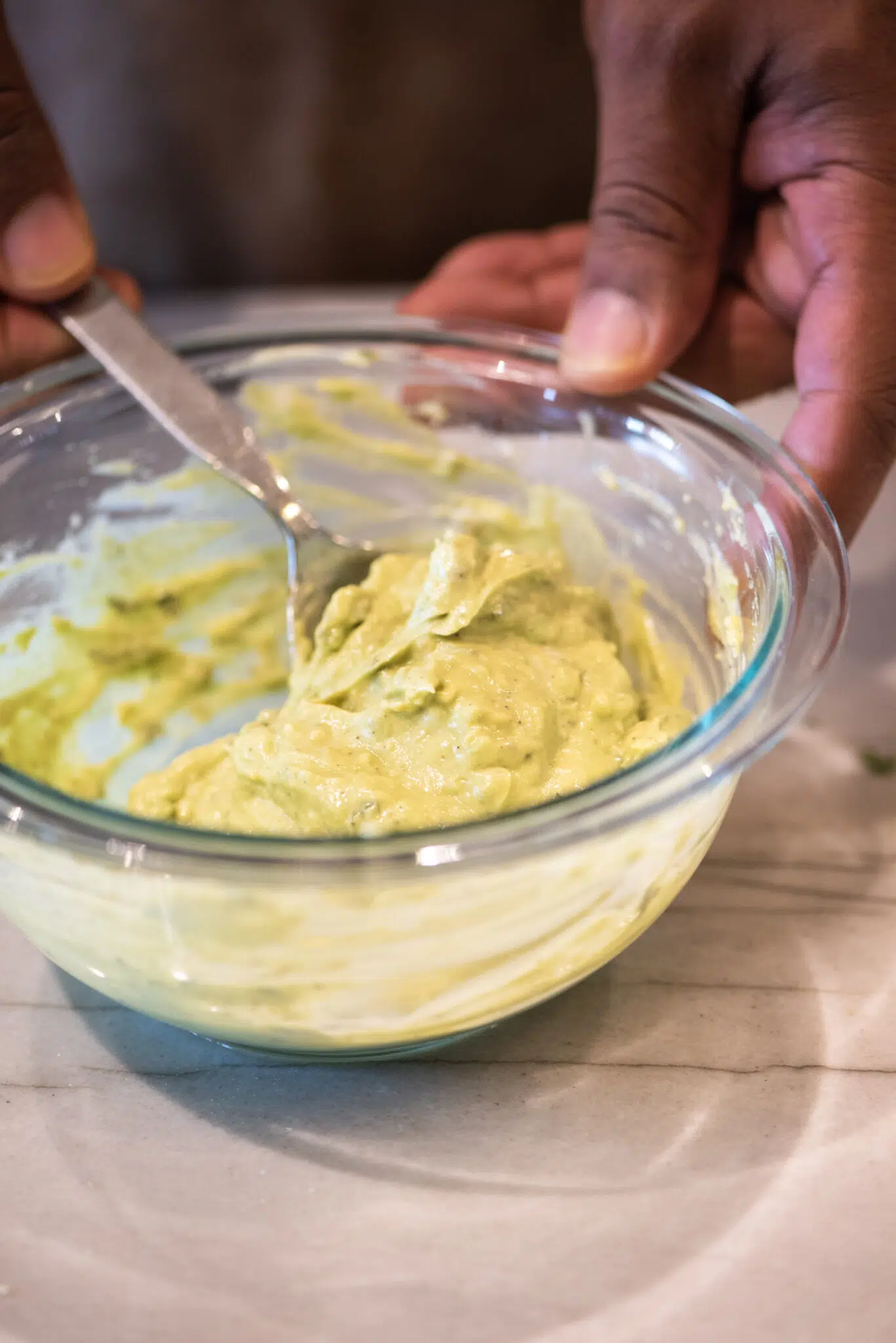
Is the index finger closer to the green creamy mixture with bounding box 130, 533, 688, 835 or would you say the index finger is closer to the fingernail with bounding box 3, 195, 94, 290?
the green creamy mixture with bounding box 130, 533, 688, 835

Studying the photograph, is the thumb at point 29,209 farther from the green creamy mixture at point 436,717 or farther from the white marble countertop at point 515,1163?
the white marble countertop at point 515,1163

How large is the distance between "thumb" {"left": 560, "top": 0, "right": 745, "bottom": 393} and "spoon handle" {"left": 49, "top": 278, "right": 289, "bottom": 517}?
1.02 ft

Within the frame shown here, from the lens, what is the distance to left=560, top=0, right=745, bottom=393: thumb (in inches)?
44.1

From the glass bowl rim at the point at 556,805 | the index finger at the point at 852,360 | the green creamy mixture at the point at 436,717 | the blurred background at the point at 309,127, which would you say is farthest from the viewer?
the blurred background at the point at 309,127

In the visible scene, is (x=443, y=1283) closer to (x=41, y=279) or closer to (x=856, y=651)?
(x=856, y=651)

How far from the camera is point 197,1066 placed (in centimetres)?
86

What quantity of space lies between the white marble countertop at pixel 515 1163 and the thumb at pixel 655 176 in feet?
1.77

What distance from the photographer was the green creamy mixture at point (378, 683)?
0.87 metres

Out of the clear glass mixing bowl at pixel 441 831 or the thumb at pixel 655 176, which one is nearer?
the clear glass mixing bowl at pixel 441 831

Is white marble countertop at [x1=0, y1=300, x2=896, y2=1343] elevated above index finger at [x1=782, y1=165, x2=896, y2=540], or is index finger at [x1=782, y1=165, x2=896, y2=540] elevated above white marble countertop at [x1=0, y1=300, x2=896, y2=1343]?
index finger at [x1=782, y1=165, x2=896, y2=540]

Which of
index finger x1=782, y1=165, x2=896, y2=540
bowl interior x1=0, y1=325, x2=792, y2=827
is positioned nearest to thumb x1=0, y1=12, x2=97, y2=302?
bowl interior x1=0, y1=325, x2=792, y2=827

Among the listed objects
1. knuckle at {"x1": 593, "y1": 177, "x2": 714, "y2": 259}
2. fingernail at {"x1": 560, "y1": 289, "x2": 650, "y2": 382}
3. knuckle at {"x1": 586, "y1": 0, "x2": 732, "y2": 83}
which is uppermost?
knuckle at {"x1": 586, "y1": 0, "x2": 732, "y2": 83}

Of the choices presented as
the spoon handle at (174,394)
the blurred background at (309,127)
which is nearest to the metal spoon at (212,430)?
the spoon handle at (174,394)

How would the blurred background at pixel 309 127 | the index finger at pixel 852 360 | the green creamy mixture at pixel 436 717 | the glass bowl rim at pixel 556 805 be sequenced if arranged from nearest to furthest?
the glass bowl rim at pixel 556 805, the green creamy mixture at pixel 436 717, the index finger at pixel 852 360, the blurred background at pixel 309 127
